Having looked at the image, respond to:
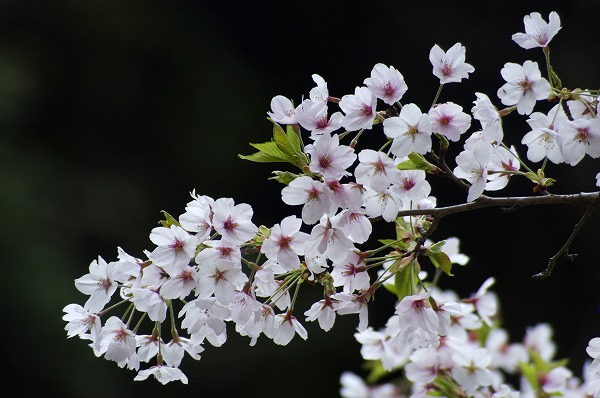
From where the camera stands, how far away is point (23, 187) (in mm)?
4727

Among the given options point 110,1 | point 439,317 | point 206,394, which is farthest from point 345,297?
point 110,1

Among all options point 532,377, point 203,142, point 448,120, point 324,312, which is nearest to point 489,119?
point 448,120

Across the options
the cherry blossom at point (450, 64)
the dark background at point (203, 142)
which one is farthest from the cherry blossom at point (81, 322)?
the dark background at point (203, 142)

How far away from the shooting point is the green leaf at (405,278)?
3.35 feet

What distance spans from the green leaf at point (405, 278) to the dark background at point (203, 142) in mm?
3513

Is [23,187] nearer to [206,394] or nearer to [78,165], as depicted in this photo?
[78,165]

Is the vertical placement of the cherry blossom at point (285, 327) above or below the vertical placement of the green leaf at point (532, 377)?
above

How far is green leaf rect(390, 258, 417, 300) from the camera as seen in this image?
1021mm

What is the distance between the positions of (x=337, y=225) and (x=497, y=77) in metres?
4.26

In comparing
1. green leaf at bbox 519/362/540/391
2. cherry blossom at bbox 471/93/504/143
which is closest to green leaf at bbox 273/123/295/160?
cherry blossom at bbox 471/93/504/143

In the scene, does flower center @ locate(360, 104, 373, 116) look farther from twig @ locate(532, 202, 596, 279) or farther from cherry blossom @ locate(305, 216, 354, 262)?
twig @ locate(532, 202, 596, 279)

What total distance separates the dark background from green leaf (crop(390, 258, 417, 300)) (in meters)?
3.51

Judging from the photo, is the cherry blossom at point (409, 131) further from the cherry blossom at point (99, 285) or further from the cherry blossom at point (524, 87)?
the cherry blossom at point (99, 285)

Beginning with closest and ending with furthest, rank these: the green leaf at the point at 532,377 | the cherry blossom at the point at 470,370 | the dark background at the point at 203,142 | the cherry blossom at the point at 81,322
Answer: the cherry blossom at the point at 81,322, the cherry blossom at the point at 470,370, the green leaf at the point at 532,377, the dark background at the point at 203,142
